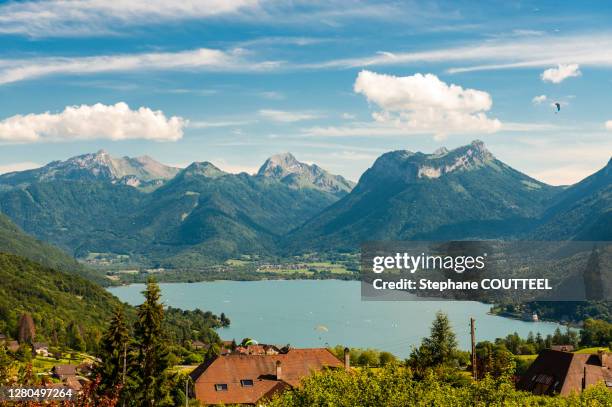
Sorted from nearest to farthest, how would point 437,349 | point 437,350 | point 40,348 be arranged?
point 437,350
point 437,349
point 40,348

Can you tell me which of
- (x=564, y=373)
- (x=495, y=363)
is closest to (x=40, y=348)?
(x=495, y=363)

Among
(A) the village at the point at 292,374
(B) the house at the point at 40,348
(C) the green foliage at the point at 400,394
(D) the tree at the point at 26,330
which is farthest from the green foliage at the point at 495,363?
(D) the tree at the point at 26,330

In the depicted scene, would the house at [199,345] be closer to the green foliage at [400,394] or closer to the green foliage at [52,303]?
the green foliage at [52,303]

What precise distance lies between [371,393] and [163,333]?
54.7 feet

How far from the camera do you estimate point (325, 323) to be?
18638cm

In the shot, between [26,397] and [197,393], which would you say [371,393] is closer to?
[26,397]

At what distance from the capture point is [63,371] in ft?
292

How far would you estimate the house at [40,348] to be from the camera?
110 m

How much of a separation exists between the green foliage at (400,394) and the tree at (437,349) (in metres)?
29.2

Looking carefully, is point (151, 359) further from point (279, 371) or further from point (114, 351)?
point (279, 371)

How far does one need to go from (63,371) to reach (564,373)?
63486 mm

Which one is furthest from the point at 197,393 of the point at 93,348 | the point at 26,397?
the point at 93,348

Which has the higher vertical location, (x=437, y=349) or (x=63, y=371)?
(x=437, y=349)

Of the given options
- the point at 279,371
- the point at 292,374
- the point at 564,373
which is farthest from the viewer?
the point at 292,374
